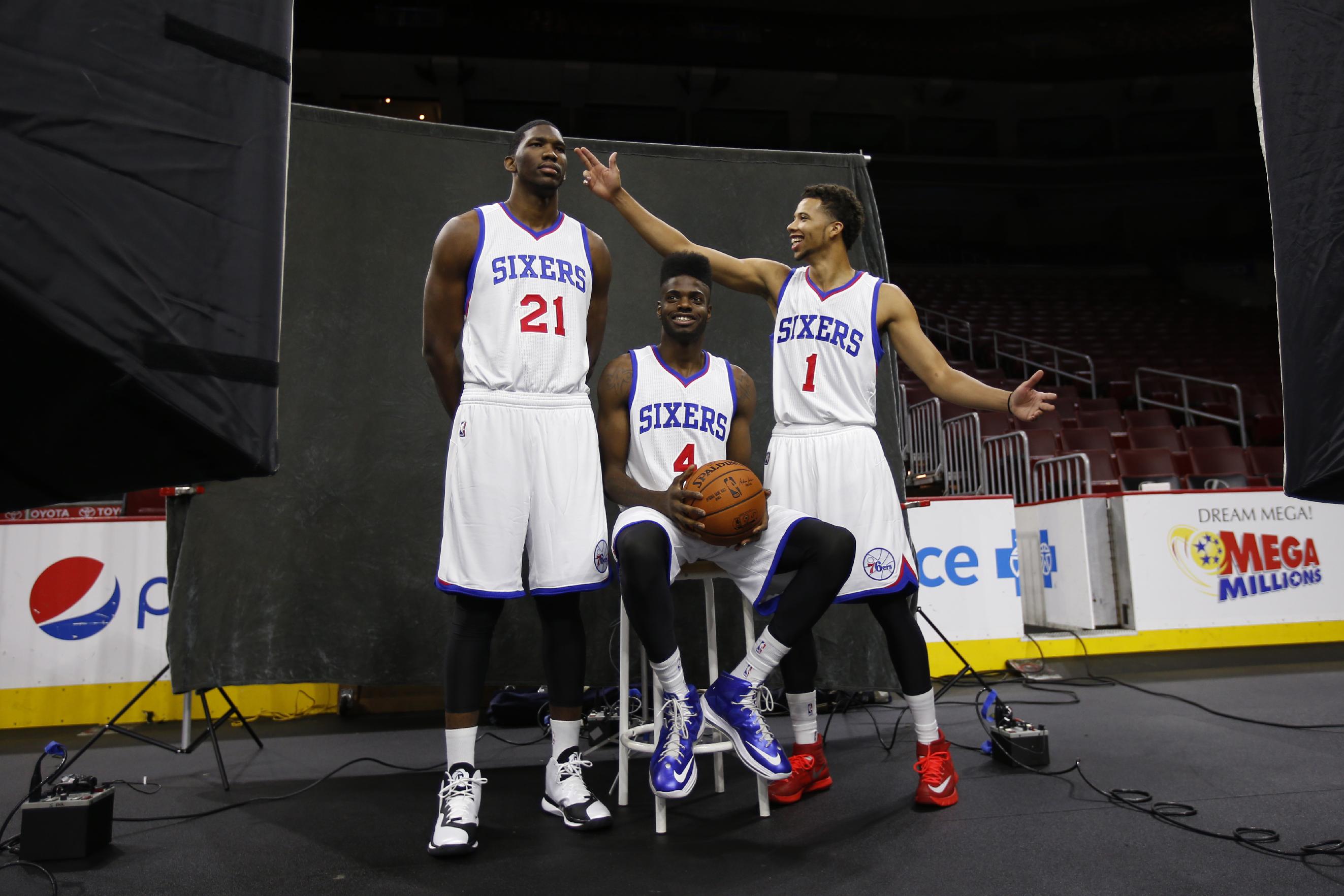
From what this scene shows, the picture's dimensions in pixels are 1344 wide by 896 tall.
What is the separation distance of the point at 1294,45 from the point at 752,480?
59.2 inches

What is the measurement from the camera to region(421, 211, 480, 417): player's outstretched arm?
2510 millimetres

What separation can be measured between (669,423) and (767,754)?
3.50ft

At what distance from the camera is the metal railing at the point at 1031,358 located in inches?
428

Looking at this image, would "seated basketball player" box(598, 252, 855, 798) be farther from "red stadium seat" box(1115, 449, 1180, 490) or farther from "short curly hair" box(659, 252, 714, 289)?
"red stadium seat" box(1115, 449, 1180, 490)

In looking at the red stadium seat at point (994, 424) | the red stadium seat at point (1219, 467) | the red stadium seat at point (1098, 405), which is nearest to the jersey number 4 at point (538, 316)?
the red stadium seat at point (1219, 467)

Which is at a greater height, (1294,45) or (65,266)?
(1294,45)

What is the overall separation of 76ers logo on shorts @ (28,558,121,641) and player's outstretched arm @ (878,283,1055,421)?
3852mm

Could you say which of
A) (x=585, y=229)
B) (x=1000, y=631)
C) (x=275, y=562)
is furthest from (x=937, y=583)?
(x=275, y=562)

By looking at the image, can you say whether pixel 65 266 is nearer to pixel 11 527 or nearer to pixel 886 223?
pixel 11 527

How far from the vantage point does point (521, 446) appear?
2.41 m

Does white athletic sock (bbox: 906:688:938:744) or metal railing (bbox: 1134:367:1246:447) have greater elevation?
metal railing (bbox: 1134:367:1246:447)

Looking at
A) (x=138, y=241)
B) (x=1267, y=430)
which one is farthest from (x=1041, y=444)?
(x=138, y=241)

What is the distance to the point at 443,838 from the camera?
209 centimetres

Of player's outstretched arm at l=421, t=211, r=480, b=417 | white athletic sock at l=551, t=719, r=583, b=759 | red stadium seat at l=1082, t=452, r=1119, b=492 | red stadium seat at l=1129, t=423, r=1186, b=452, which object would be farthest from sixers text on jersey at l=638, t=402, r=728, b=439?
red stadium seat at l=1129, t=423, r=1186, b=452
